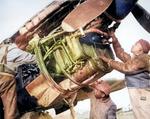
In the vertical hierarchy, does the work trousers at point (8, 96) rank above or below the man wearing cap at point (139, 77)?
above

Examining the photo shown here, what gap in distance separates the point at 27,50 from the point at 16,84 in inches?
21.1

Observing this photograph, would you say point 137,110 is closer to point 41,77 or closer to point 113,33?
point 113,33

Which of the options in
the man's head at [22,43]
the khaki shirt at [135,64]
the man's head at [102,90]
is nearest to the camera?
the khaki shirt at [135,64]

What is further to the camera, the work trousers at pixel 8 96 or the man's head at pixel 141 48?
the work trousers at pixel 8 96

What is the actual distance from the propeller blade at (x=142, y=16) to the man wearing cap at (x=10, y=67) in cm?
124

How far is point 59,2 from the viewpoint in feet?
5.67

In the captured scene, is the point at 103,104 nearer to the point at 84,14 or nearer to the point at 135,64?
the point at 135,64

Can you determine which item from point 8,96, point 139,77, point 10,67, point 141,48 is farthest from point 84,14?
point 8,96

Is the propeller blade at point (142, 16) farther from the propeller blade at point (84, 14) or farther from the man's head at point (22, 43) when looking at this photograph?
the man's head at point (22, 43)

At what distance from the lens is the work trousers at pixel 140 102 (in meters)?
1.34

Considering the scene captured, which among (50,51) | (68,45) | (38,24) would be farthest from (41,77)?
(38,24)

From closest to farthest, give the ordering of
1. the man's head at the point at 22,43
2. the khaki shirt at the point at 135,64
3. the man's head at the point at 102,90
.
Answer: the khaki shirt at the point at 135,64
the man's head at the point at 22,43
the man's head at the point at 102,90

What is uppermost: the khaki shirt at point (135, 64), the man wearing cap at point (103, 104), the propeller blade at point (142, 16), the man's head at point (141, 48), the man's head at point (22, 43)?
the man's head at point (22, 43)

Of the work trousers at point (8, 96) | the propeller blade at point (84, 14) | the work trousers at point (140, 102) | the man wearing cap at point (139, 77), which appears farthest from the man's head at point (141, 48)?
the work trousers at point (8, 96)
